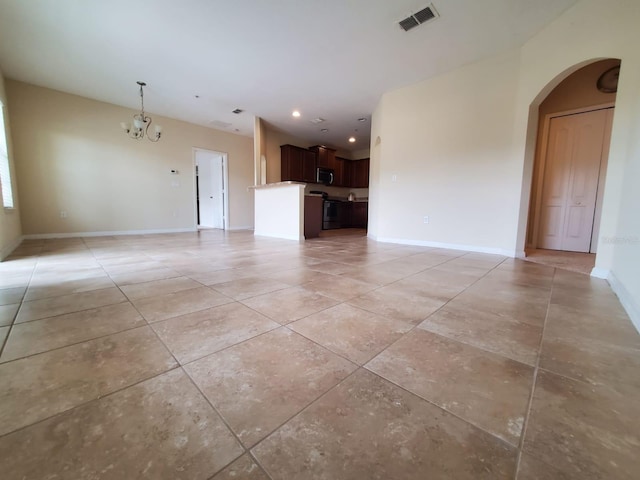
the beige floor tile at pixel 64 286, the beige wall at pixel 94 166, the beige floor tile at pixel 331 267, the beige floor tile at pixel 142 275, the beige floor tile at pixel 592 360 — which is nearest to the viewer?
the beige floor tile at pixel 592 360

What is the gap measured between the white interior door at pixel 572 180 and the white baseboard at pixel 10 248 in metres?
7.15

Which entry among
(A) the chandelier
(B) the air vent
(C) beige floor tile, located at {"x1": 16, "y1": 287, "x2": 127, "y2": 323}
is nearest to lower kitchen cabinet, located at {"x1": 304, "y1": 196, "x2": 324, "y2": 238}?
(B) the air vent

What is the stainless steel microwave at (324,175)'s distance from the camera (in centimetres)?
752

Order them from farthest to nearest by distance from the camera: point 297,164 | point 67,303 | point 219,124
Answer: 1. point 297,164
2. point 219,124
3. point 67,303

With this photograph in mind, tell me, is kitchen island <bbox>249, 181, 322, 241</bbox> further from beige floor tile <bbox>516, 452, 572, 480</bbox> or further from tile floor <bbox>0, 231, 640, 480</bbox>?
beige floor tile <bbox>516, 452, 572, 480</bbox>

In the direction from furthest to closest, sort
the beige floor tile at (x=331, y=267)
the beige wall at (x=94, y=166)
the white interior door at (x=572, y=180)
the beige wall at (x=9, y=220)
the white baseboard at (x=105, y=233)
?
the white baseboard at (x=105, y=233)
the beige wall at (x=94, y=166)
the white interior door at (x=572, y=180)
the beige wall at (x=9, y=220)
the beige floor tile at (x=331, y=267)

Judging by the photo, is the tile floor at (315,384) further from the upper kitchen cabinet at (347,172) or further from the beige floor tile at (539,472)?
the upper kitchen cabinet at (347,172)

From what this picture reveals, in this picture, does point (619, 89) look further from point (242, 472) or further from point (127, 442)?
point (127, 442)

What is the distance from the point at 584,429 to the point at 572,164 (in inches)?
176

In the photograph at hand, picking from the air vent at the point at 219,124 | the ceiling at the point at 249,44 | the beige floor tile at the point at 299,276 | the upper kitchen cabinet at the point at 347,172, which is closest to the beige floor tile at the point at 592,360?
the beige floor tile at the point at 299,276

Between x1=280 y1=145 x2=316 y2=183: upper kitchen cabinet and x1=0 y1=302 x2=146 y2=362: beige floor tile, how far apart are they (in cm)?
578

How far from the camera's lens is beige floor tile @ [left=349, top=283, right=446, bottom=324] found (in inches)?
59.3

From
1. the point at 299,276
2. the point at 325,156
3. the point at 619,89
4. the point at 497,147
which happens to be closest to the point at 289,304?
the point at 299,276

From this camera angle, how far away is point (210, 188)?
25.3 feet
